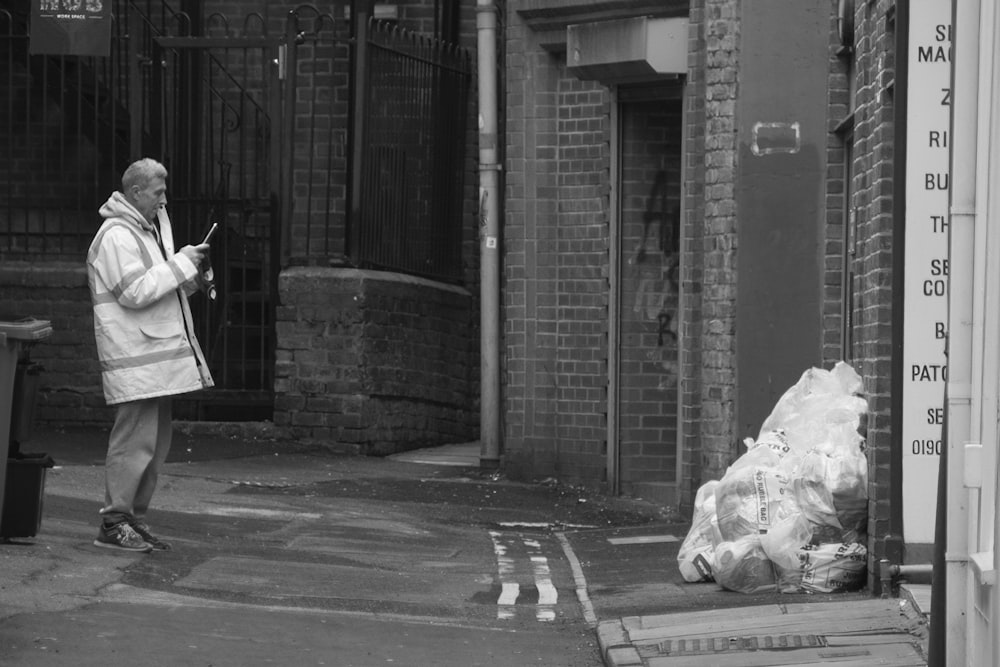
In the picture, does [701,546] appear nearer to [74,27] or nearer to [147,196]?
[147,196]

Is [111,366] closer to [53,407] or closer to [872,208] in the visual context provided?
[872,208]

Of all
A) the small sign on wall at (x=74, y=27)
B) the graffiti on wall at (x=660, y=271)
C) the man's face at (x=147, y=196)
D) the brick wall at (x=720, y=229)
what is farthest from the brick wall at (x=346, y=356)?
the man's face at (x=147, y=196)

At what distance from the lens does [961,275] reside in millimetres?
4480

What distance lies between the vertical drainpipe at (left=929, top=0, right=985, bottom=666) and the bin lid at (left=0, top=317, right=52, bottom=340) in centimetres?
386

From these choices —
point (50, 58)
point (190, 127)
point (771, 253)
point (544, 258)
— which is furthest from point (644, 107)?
point (50, 58)

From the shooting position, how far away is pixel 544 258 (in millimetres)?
12359

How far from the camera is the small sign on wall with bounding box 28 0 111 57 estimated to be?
13.5m

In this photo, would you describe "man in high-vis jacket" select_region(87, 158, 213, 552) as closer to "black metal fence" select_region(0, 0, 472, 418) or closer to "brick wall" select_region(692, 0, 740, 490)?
"brick wall" select_region(692, 0, 740, 490)

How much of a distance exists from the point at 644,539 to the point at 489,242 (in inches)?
160

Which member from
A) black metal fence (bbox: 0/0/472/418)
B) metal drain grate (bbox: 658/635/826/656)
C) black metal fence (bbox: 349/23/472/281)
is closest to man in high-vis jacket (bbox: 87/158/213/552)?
metal drain grate (bbox: 658/635/826/656)

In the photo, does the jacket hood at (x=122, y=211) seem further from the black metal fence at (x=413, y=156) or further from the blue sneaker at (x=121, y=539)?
the black metal fence at (x=413, y=156)

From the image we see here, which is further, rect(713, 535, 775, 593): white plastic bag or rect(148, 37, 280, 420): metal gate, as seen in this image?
rect(148, 37, 280, 420): metal gate

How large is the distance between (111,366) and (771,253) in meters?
3.95

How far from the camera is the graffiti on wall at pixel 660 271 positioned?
11.8 meters
